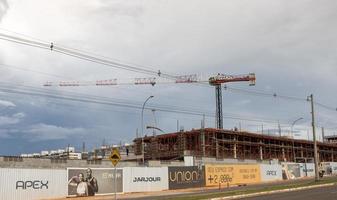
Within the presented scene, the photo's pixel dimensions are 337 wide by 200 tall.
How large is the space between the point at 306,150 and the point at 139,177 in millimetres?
101032

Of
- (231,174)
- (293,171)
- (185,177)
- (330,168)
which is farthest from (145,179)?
(330,168)

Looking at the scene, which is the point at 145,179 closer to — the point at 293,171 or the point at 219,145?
the point at 293,171

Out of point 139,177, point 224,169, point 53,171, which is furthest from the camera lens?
point 224,169

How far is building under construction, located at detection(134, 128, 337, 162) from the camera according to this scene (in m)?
105

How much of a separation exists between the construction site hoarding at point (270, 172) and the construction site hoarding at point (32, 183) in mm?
47046

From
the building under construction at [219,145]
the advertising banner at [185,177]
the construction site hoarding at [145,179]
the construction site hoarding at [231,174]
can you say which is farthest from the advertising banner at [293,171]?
the construction site hoarding at [145,179]

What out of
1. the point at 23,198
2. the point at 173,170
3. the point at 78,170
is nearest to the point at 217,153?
the point at 173,170

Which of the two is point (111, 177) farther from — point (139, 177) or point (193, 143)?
point (193, 143)

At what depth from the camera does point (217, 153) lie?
105 metres

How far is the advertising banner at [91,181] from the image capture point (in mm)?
47094

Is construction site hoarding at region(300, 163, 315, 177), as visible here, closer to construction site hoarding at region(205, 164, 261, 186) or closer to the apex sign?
construction site hoarding at region(205, 164, 261, 186)

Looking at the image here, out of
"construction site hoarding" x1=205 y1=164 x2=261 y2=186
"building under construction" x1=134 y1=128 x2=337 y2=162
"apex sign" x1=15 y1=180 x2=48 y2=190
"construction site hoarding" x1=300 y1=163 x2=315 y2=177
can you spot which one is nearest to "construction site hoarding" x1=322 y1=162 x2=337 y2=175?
"construction site hoarding" x1=300 y1=163 x2=315 y2=177

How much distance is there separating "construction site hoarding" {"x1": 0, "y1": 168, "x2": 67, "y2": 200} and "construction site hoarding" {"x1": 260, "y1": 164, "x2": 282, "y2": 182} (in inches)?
1852

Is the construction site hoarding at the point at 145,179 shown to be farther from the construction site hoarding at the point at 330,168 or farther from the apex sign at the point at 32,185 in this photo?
the construction site hoarding at the point at 330,168
